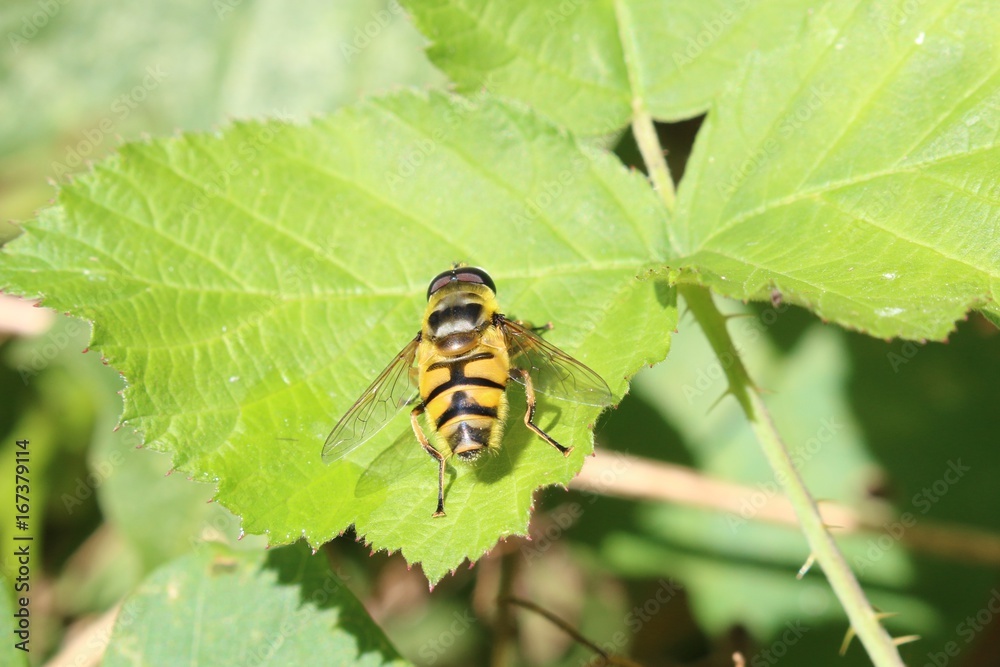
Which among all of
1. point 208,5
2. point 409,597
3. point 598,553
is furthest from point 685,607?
point 208,5

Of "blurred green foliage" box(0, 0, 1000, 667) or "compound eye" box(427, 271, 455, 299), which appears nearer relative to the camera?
"compound eye" box(427, 271, 455, 299)

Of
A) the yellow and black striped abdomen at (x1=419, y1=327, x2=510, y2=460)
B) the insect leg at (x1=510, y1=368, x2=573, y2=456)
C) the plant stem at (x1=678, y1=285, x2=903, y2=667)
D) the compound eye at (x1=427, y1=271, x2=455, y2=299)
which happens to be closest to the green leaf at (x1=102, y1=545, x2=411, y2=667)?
the yellow and black striped abdomen at (x1=419, y1=327, x2=510, y2=460)

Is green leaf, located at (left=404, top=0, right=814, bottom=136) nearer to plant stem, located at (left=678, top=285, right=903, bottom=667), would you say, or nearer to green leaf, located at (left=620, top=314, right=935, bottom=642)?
plant stem, located at (left=678, top=285, right=903, bottom=667)

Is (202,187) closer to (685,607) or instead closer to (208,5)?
(208,5)

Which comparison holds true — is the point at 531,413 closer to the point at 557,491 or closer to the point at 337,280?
the point at 337,280

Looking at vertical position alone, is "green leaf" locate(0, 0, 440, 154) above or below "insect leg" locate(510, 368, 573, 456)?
above

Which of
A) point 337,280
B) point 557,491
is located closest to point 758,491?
point 557,491

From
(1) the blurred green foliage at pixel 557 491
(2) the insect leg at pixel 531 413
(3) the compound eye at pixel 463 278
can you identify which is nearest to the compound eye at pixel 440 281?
(3) the compound eye at pixel 463 278
